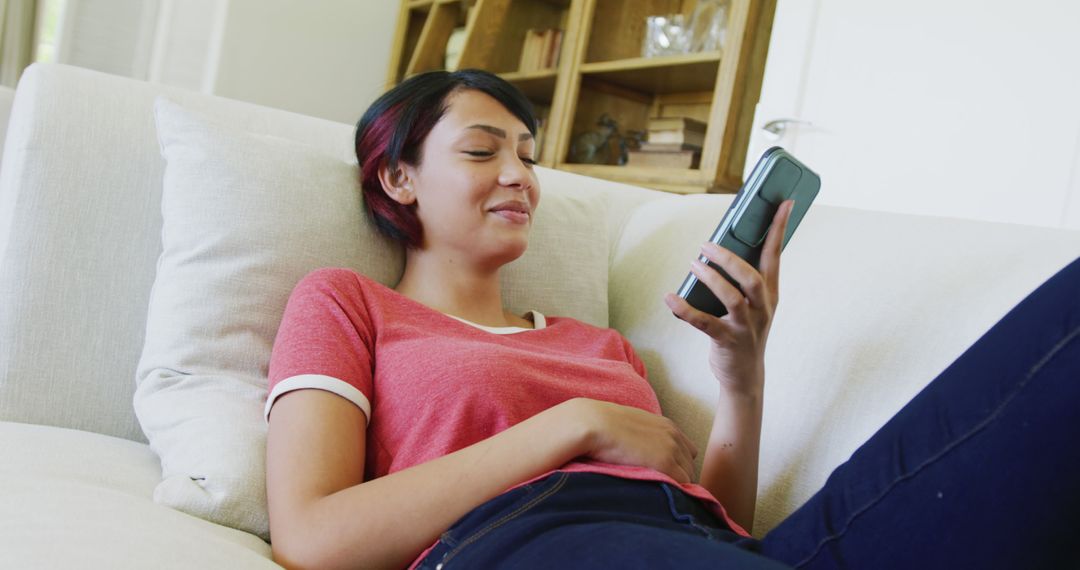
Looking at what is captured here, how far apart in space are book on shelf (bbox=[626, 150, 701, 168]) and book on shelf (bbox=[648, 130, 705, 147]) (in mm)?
33

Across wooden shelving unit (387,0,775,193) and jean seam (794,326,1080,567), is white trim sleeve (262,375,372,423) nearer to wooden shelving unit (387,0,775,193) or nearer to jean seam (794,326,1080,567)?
jean seam (794,326,1080,567)

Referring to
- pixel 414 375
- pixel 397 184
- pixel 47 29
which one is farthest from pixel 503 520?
pixel 47 29

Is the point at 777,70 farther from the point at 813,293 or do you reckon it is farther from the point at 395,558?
the point at 395,558

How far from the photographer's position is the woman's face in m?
1.24

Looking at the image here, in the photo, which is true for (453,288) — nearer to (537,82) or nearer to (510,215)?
(510,215)

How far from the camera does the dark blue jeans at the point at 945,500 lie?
0.69m

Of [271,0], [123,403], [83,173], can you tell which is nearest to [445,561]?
[123,403]

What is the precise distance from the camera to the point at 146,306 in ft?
3.95

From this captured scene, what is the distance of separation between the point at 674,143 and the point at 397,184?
1.76m

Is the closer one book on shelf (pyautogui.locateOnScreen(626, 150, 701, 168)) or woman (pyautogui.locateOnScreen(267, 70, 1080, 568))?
woman (pyautogui.locateOnScreen(267, 70, 1080, 568))

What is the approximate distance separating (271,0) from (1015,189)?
2834 mm

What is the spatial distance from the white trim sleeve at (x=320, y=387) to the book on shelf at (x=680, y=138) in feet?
6.86

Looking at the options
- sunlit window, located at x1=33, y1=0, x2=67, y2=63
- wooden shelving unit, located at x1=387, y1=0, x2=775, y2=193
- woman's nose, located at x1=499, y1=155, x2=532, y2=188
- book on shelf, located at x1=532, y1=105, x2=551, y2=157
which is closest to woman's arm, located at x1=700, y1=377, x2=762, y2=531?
woman's nose, located at x1=499, y1=155, x2=532, y2=188

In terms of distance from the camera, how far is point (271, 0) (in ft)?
12.3
